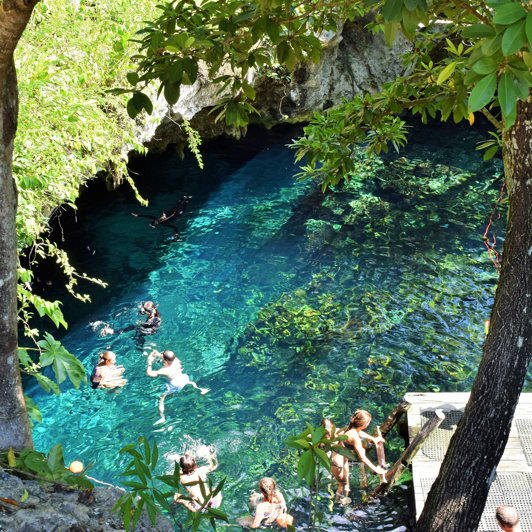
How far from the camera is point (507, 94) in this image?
6.55ft

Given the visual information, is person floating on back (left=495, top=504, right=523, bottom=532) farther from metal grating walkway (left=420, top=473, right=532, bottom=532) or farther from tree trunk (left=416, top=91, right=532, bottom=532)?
tree trunk (left=416, top=91, right=532, bottom=532)

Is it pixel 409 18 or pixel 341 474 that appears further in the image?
pixel 341 474

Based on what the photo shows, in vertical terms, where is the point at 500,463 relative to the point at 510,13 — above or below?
below

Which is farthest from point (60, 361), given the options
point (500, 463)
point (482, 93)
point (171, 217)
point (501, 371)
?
point (171, 217)

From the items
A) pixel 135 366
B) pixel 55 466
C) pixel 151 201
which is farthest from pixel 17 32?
pixel 151 201

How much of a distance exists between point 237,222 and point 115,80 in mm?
5299

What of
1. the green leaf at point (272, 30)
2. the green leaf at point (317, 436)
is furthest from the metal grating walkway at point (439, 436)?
the green leaf at point (272, 30)

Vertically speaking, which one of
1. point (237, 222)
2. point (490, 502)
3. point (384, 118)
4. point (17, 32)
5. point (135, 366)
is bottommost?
point (490, 502)

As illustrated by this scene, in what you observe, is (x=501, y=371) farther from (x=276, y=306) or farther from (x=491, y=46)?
(x=276, y=306)

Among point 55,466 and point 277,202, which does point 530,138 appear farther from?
point 277,202

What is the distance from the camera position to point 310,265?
12.0m

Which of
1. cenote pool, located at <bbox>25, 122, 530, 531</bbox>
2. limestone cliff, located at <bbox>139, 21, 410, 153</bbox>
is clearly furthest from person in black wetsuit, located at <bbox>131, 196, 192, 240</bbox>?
limestone cliff, located at <bbox>139, 21, 410, 153</bbox>

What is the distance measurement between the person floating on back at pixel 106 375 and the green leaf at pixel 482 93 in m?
7.67

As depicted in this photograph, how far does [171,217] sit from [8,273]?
35.7 feet
